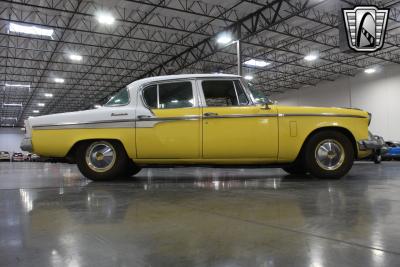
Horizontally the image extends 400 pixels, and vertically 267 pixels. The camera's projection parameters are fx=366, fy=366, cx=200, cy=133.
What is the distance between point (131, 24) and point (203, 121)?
1639cm

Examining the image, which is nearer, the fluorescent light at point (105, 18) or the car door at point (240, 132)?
the car door at point (240, 132)

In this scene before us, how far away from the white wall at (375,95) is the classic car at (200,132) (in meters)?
27.9

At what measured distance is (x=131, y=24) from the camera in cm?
2023

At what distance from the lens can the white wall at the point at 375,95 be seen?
30.0 metres

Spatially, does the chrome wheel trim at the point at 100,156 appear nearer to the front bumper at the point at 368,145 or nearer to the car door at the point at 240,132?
the car door at the point at 240,132

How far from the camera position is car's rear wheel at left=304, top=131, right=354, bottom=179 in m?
5.51

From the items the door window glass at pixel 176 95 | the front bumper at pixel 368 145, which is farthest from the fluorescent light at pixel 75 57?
the front bumper at pixel 368 145

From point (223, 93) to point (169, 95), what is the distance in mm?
843

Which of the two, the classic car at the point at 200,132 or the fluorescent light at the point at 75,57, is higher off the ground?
the fluorescent light at the point at 75,57

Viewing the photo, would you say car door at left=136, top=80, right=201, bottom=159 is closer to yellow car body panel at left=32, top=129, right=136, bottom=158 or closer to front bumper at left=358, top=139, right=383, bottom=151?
yellow car body panel at left=32, top=129, right=136, bottom=158

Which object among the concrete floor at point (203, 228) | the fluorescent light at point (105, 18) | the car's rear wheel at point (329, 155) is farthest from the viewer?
the fluorescent light at point (105, 18)

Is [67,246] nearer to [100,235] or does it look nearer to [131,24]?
[100,235]

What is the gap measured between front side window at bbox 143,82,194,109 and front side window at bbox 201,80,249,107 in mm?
264

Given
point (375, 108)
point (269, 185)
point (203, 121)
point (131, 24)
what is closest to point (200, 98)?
point (203, 121)
